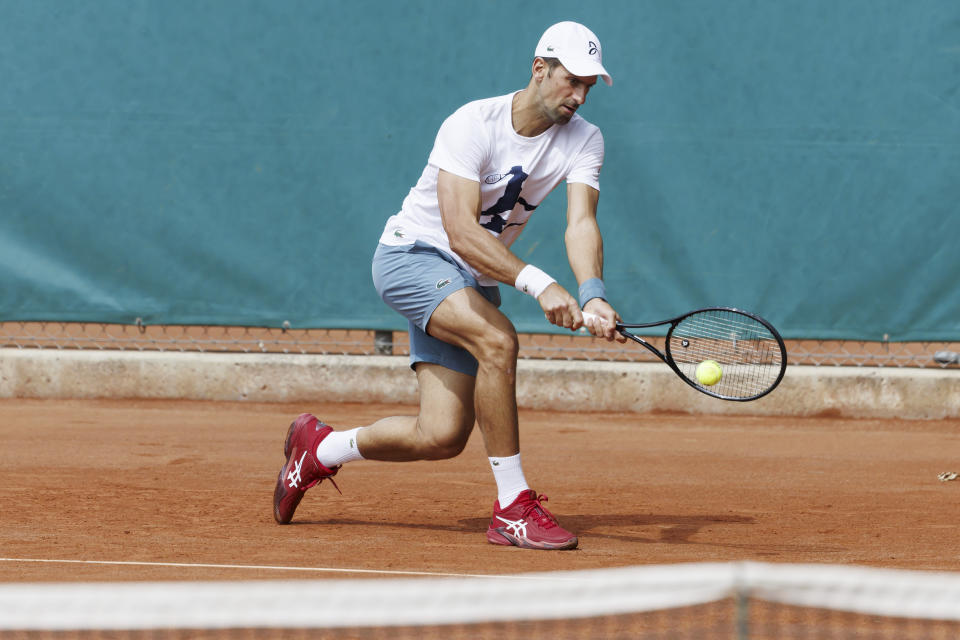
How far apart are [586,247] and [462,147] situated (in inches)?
19.2

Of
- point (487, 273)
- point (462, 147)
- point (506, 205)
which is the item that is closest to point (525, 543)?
point (487, 273)

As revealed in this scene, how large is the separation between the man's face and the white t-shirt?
109 mm

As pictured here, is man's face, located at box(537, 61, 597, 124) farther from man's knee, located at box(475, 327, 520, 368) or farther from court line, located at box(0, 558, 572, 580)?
court line, located at box(0, 558, 572, 580)

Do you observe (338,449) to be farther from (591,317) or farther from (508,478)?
(591,317)

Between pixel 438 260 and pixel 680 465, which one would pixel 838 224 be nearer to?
pixel 680 465

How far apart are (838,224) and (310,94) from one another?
102 inches

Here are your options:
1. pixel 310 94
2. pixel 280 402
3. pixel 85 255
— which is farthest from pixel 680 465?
pixel 85 255

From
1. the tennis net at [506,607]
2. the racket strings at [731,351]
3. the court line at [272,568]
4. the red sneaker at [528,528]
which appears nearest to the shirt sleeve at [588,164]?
the racket strings at [731,351]

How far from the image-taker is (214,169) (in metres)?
6.16

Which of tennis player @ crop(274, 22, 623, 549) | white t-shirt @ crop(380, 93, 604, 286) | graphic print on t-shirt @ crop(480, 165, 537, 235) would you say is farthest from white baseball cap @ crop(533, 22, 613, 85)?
graphic print on t-shirt @ crop(480, 165, 537, 235)

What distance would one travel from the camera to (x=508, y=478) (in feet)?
12.0

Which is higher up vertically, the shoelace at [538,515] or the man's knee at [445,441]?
the man's knee at [445,441]

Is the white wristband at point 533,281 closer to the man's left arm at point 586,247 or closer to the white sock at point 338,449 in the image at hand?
the man's left arm at point 586,247

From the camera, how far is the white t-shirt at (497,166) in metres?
3.69
